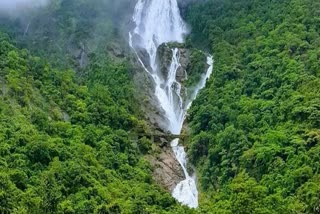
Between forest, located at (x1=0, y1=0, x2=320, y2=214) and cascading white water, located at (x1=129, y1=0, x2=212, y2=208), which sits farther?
cascading white water, located at (x1=129, y1=0, x2=212, y2=208)

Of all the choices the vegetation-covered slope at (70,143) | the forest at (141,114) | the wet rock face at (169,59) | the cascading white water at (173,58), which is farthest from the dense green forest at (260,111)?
the vegetation-covered slope at (70,143)

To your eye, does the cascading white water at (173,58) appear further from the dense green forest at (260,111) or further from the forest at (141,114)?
the dense green forest at (260,111)

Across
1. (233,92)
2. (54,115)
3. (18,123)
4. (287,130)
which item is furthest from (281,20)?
(18,123)

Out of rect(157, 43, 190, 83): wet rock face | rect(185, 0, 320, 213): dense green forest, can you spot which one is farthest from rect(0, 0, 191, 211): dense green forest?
rect(185, 0, 320, 213): dense green forest

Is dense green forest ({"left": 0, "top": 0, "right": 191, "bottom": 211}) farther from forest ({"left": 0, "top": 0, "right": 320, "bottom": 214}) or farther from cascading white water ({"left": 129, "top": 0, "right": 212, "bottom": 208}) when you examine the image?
cascading white water ({"left": 129, "top": 0, "right": 212, "bottom": 208})

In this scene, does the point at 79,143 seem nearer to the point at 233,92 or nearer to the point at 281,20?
the point at 233,92

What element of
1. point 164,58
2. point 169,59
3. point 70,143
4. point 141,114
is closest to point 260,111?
point 141,114

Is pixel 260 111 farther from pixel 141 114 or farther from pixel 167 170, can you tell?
pixel 141 114
